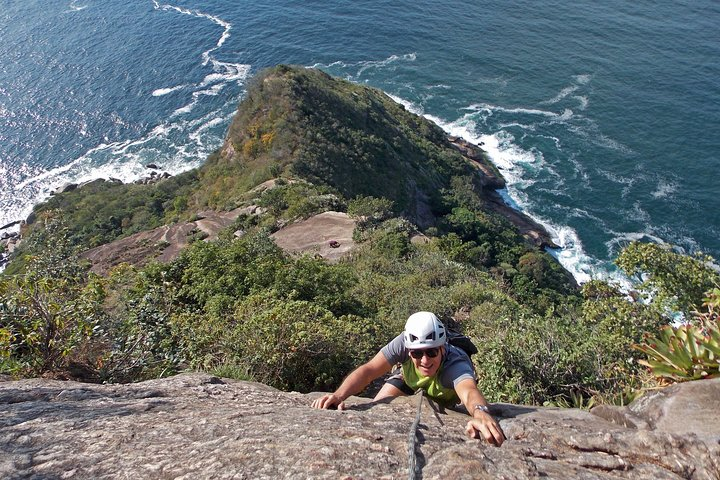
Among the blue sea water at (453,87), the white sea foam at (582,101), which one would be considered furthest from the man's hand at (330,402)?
the white sea foam at (582,101)

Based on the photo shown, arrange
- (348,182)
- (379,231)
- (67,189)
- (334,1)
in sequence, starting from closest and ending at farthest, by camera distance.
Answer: (379,231)
(348,182)
(67,189)
(334,1)

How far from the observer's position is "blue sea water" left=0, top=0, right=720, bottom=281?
54.4 metres

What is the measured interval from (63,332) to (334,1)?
101 m

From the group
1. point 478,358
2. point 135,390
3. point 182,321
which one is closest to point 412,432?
point 135,390

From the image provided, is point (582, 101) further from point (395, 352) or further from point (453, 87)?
point (395, 352)

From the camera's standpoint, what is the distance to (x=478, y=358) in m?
10.5

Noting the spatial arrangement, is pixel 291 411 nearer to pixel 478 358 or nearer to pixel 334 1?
pixel 478 358

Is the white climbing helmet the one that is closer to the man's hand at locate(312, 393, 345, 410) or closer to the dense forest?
the man's hand at locate(312, 393, 345, 410)

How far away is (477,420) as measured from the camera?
5.43m

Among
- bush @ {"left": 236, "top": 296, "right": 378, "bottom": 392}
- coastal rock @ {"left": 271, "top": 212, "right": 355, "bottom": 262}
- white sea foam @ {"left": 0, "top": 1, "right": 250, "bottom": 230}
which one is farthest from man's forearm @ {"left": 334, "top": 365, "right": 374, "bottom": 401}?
white sea foam @ {"left": 0, "top": 1, "right": 250, "bottom": 230}

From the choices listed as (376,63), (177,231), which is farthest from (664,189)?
(177,231)

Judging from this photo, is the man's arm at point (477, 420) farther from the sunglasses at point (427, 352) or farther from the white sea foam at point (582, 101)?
the white sea foam at point (582, 101)

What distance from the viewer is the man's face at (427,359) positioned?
602 cm

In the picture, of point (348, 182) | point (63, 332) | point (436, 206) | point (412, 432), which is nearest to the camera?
point (412, 432)
